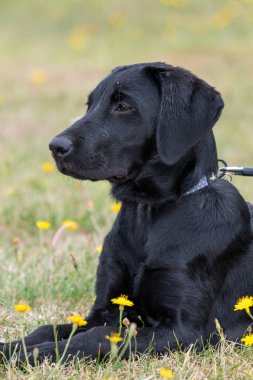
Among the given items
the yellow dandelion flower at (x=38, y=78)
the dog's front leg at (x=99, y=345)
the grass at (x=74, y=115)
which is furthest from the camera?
the yellow dandelion flower at (x=38, y=78)

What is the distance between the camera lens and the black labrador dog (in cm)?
301

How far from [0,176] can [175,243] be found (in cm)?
388

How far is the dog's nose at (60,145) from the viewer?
3.00 meters

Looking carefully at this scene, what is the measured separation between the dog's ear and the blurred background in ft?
4.12

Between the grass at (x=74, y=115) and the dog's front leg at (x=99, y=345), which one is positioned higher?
the grass at (x=74, y=115)

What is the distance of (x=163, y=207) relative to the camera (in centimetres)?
318

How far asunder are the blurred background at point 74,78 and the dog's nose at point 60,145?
113cm

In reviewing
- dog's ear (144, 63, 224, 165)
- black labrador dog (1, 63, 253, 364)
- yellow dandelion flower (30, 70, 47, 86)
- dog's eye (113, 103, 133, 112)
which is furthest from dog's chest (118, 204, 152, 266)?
yellow dandelion flower (30, 70, 47, 86)

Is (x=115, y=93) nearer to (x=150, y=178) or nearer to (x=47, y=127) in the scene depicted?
(x=150, y=178)

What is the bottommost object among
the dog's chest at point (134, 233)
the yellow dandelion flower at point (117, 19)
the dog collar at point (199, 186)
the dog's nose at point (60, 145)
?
the dog's chest at point (134, 233)

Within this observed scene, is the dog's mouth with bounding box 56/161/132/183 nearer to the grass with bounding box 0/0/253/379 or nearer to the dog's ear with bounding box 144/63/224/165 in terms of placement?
the dog's ear with bounding box 144/63/224/165

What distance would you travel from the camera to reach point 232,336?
3.20m

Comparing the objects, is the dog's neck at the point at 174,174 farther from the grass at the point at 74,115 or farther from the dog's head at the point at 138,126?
the grass at the point at 74,115

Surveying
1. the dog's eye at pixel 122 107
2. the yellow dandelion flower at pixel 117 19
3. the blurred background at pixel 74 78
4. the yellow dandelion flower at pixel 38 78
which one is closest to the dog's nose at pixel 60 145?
the dog's eye at pixel 122 107
